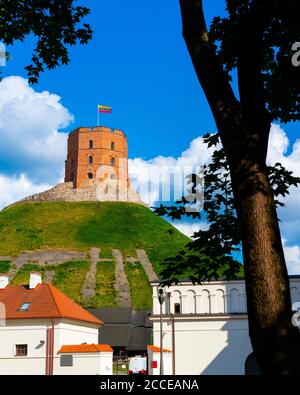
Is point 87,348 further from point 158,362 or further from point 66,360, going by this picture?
point 158,362

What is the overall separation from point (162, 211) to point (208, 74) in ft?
9.99

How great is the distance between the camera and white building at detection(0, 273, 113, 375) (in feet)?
109

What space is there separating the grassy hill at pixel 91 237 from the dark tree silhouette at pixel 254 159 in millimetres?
63921

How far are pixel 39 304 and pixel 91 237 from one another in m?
59.8

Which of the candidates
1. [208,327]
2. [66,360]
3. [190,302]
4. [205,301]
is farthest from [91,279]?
[66,360]

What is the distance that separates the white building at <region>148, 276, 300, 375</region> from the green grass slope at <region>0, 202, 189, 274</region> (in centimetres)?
4310

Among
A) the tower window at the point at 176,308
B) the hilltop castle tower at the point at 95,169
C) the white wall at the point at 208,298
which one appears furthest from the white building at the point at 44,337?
the hilltop castle tower at the point at 95,169

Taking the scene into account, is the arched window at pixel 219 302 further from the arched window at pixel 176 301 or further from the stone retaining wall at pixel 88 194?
the stone retaining wall at pixel 88 194

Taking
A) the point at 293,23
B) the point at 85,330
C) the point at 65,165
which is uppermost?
the point at 65,165

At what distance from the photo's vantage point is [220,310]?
40938 mm

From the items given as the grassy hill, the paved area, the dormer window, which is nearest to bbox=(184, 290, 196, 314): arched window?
the dormer window

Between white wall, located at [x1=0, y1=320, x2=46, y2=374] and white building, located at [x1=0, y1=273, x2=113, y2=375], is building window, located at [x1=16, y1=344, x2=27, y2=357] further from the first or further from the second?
white wall, located at [x1=0, y1=320, x2=46, y2=374]
